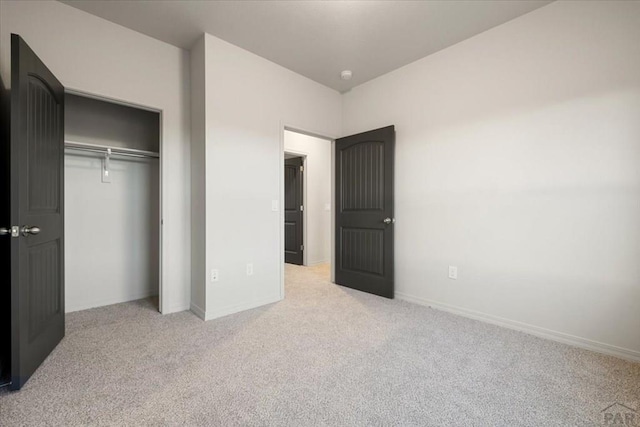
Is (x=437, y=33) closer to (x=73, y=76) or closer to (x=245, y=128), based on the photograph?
(x=245, y=128)

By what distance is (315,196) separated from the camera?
16.8ft

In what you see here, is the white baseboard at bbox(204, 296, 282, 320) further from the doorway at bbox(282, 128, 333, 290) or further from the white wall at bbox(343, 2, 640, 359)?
the doorway at bbox(282, 128, 333, 290)

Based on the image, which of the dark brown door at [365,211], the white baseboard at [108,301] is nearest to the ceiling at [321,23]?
the dark brown door at [365,211]

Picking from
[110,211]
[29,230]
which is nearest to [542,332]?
[29,230]

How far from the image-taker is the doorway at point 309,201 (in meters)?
5.02

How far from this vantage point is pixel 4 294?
1865mm

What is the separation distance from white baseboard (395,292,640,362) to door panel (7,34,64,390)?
10.2 ft

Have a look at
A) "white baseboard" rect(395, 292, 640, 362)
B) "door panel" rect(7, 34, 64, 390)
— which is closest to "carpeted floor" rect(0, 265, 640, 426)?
"white baseboard" rect(395, 292, 640, 362)

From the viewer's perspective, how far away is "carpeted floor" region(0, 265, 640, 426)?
4.50 ft

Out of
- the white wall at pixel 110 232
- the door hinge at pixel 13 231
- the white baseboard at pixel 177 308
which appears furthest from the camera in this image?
the white wall at pixel 110 232

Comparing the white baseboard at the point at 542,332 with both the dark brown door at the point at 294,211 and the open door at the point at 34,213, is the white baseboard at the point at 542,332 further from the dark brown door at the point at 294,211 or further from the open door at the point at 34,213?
the open door at the point at 34,213

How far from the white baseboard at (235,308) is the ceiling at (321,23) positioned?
256 centimetres

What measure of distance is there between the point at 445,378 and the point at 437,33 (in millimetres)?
2784

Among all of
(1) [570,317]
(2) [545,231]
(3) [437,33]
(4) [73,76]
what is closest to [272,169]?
(4) [73,76]
